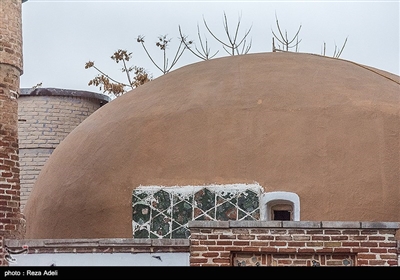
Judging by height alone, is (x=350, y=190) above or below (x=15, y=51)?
below

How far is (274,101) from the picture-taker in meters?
12.0

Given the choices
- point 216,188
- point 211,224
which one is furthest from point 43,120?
point 211,224

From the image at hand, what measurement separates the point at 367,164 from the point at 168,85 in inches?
128

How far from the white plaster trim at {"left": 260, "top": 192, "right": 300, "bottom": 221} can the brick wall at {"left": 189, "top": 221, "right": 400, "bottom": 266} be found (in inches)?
97.8

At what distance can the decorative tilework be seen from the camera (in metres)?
11.2

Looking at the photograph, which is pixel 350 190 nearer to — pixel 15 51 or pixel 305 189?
pixel 305 189

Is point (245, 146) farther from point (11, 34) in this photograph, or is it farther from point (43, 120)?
point (43, 120)

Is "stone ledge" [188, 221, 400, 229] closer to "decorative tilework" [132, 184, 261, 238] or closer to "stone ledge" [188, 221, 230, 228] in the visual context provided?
"stone ledge" [188, 221, 230, 228]

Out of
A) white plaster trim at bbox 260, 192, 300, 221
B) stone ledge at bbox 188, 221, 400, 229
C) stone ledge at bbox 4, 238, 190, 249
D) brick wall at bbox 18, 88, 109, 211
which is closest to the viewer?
stone ledge at bbox 188, 221, 400, 229

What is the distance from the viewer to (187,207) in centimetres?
1131

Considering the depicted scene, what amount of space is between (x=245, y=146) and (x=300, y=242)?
311 cm

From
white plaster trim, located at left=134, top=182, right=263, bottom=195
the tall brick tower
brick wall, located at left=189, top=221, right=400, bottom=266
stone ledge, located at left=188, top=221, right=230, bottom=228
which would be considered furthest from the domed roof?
stone ledge, located at left=188, top=221, right=230, bottom=228
